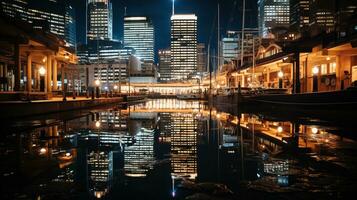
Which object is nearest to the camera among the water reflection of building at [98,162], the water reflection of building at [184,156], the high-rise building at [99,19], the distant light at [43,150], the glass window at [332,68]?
the water reflection of building at [98,162]

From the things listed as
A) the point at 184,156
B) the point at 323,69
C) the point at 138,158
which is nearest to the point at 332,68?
the point at 323,69

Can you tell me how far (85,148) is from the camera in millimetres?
10852

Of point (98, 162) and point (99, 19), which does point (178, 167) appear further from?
point (99, 19)

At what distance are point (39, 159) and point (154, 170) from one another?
A: 302 cm

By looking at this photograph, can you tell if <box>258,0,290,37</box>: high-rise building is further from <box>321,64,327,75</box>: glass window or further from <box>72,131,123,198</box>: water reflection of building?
<box>72,131,123,198</box>: water reflection of building

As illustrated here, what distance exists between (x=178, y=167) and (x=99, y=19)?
16142cm

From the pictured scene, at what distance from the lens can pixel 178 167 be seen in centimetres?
820

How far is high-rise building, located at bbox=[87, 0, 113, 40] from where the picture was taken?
157 m

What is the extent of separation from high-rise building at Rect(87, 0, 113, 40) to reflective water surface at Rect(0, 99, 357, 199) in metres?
149

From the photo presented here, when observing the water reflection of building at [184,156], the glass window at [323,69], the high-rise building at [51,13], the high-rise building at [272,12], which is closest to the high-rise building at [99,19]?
the high-rise building at [51,13]

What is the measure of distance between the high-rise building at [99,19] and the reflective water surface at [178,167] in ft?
489

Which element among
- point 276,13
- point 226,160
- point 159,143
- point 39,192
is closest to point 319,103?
point 159,143

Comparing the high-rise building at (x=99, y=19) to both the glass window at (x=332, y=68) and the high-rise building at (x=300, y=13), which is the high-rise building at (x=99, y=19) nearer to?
the high-rise building at (x=300, y=13)

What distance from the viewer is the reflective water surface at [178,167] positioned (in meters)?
6.03
